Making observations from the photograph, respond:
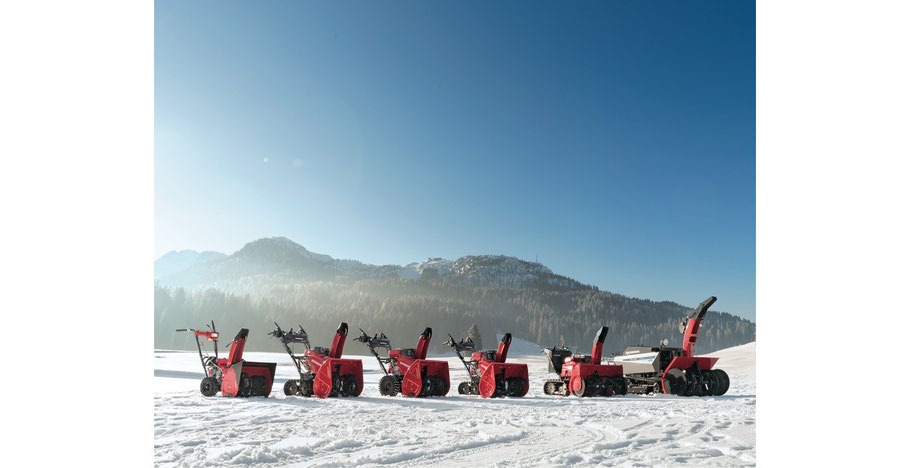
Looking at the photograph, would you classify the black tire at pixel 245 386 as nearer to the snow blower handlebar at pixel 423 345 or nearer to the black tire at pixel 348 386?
the black tire at pixel 348 386

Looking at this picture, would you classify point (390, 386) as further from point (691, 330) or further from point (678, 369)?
point (691, 330)

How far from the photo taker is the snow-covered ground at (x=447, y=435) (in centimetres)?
522

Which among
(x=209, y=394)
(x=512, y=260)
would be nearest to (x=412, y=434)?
(x=209, y=394)

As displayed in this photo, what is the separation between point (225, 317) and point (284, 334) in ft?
194

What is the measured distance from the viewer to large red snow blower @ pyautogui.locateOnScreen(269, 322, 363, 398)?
529 inches

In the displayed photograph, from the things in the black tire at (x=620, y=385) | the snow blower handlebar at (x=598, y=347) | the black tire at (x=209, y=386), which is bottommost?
the black tire at (x=620, y=385)

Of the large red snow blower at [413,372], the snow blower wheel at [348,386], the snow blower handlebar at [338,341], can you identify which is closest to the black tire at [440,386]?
the large red snow blower at [413,372]

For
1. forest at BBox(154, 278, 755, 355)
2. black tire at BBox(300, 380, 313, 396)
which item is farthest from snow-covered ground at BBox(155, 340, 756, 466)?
forest at BBox(154, 278, 755, 355)

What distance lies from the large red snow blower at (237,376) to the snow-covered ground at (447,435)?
61.5 inches

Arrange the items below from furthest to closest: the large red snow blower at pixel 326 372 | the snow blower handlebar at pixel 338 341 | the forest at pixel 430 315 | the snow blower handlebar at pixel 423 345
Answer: the forest at pixel 430 315 < the snow blower handlebar at pixel 423 345 < the snow blower handlebar at pixel 338 341 < the large red snow blower at pixel 326 372

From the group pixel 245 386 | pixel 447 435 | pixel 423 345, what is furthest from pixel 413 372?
pixel 447 435

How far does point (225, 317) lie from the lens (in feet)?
222
